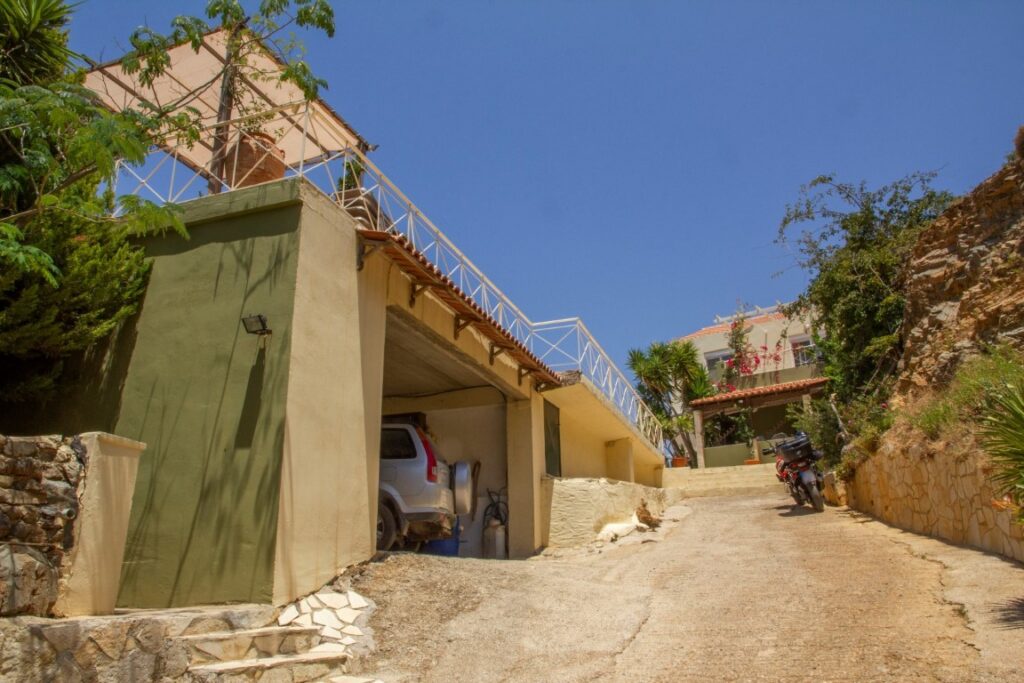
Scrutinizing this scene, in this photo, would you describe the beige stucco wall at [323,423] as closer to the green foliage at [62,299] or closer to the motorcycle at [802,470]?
the green foliage at [62,299]

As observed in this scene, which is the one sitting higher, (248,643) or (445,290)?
(445,290)

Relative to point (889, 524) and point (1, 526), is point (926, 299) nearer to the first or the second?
point (889, 524)

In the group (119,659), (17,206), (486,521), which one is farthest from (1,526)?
(486,521)

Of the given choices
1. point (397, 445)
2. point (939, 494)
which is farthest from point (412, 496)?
point (939, 494)

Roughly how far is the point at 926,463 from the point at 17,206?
34.8ft

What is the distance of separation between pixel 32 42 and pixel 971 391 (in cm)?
1025

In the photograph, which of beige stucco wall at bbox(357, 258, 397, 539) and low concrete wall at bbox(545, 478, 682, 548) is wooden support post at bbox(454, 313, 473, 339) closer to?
beige stucco wall at bbox(357, 258, 397, 539)

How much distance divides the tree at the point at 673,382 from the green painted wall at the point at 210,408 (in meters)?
23.8

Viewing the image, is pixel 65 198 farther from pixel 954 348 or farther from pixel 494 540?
pixel 954 348

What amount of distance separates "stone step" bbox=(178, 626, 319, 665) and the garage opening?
3262 millimetres

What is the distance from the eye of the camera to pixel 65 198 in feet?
22.2

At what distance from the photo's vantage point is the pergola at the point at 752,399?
24047mm

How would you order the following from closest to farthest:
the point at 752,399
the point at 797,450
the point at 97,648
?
1. the point at 97,648
2. the point at 797,450
3. the point at 752,399

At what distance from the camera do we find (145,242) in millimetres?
7363
